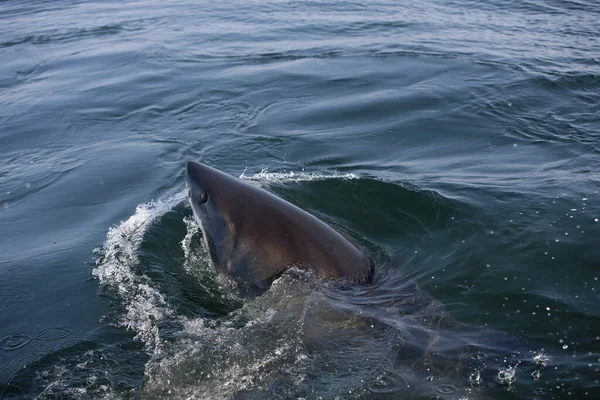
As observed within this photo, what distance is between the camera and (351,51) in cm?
1623

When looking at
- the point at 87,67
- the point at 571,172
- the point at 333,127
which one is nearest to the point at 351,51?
the point at 333,127

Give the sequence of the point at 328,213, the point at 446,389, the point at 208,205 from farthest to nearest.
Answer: the point at 328,213
the point at 208,205
the point at 446,389

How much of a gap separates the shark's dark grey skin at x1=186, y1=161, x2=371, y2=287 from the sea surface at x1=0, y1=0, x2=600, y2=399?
0.19 m

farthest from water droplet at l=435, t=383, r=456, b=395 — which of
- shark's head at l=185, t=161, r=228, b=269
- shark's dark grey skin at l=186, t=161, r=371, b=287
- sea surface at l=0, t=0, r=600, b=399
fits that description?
shark's head at l=185, t=161, r=228, b=269

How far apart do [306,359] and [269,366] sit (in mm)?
291

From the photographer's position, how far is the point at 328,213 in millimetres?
8133

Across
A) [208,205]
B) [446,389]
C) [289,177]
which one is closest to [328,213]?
[289,177]

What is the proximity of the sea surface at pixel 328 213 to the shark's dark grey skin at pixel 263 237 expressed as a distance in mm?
193

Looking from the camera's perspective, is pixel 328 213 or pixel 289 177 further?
pixel 289 177

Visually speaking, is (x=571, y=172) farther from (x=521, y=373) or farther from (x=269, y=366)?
(x=269, y=366)

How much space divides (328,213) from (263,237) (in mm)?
2039

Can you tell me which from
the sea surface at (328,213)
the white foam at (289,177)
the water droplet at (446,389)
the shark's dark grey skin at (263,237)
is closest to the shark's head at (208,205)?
the shark's dark grey skin at (263,237)

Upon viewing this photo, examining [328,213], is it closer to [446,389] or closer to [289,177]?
[289,177]

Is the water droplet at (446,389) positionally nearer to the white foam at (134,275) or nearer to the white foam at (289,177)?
the white foam at (134,275)
